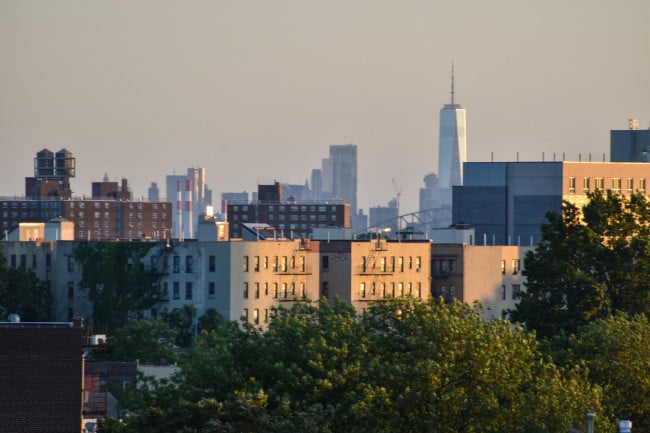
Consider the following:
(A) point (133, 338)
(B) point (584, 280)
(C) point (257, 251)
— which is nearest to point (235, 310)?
(C) point (257, 251)

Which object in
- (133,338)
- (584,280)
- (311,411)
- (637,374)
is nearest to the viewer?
(311,411)

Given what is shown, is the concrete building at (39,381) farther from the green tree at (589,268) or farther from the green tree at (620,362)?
the green tree at (589,268)

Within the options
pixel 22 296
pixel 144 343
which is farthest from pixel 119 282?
pixel 144 343

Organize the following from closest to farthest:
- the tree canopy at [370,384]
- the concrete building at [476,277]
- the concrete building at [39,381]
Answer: the concrete building at [39,381] → the tree canopy at [370,384] → the concrete building at [476,277]

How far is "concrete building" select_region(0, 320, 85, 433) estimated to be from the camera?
75188 millimetres

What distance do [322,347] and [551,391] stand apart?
333 inches

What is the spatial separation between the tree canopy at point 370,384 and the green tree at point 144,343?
66694 millimetres

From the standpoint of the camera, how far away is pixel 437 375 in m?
77.1

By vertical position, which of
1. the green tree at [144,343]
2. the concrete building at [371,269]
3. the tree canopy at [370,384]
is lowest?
the green tree at [144,343]

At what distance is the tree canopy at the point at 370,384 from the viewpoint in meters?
75.4

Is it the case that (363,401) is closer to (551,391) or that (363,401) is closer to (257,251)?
(551,391)

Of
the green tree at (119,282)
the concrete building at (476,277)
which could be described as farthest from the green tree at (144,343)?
the concrete building at (476,277)

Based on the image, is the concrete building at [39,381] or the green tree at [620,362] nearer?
the concrete building at [39,381]

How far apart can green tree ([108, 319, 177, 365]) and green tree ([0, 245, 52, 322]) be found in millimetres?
32646
